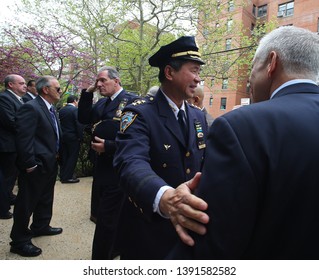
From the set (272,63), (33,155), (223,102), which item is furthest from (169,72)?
(223,102)

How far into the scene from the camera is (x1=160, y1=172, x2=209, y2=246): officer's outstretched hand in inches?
38.4

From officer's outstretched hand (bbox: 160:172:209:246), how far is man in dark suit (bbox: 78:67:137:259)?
5.71 feet

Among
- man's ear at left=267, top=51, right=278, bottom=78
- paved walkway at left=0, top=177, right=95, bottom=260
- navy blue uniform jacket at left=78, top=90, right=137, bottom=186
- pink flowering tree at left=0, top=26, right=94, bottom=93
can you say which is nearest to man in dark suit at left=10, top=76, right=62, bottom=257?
paved walkway at left=0, top=177, right=95, bottom=260

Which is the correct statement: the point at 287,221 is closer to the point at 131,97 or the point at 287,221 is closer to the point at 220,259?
the point at 220,259

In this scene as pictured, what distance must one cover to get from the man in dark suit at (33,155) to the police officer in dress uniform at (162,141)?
1.81 metres

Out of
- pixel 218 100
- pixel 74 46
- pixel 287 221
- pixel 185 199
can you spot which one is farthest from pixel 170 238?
pixel 218 100

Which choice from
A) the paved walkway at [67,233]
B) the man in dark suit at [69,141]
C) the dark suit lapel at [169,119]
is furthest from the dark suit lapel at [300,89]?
the man in dark suit at [69,141]

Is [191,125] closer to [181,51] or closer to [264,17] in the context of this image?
[181,51]

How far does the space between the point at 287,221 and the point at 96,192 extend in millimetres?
3823

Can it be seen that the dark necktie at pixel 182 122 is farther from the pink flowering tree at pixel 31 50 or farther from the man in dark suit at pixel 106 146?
the pink flowering tree at pixel 31 50

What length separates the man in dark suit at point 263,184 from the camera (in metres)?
0.91

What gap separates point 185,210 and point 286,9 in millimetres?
32591

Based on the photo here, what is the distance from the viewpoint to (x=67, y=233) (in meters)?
4.18

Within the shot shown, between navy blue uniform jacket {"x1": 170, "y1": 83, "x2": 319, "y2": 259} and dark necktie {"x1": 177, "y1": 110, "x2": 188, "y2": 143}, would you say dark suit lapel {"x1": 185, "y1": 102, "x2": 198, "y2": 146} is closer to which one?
dark necktie {"x1": 177, "y1": 110, "x2": 188, "y2": 143}
